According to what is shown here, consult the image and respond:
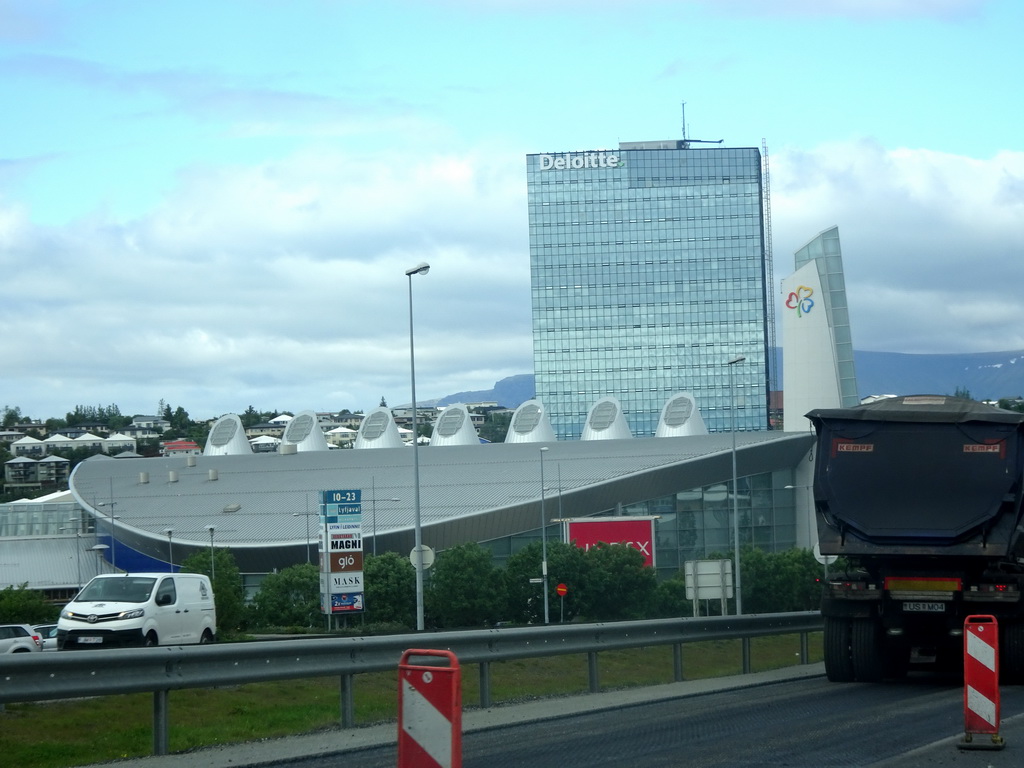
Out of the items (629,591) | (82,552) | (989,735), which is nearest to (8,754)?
(989,735)

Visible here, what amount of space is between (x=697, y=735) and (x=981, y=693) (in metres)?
2.48

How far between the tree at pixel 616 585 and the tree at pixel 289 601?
1199 cm

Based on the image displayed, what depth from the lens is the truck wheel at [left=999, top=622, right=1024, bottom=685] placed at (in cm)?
1738

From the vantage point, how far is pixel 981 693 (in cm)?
1123

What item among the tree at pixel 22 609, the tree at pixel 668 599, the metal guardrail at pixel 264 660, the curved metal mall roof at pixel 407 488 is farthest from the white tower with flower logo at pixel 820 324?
the metal guardrail at pixel 264 660

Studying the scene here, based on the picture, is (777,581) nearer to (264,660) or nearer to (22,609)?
(22,609)

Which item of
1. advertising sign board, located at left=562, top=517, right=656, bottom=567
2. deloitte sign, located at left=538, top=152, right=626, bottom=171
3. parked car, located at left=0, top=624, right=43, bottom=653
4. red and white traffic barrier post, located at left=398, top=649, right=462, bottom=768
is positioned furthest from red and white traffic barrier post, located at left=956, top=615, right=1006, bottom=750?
deloitte sign, located at left=538, top=152, right=626, bottom=171

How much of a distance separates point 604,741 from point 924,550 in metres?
7.75

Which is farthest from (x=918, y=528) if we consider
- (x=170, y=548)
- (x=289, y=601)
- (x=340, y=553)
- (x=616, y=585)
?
(x=170, y=548)

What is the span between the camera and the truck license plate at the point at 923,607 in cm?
1767

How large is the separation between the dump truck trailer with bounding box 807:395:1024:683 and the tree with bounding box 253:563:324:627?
38.5 meters

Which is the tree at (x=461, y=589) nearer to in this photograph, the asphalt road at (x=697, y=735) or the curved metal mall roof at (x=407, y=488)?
the curved metal mall roof at (x=407, y=488)

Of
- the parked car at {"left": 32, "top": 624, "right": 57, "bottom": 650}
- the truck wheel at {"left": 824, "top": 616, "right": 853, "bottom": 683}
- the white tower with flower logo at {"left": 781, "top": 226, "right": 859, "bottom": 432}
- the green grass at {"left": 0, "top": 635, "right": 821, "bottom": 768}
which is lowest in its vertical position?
the parked car at {"left": 32, "top": 624, "right": 57, "bottom": 650}

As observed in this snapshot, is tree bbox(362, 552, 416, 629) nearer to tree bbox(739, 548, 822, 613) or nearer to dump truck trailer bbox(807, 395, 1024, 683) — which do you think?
tree bbox(739, 548, 822, 613)
